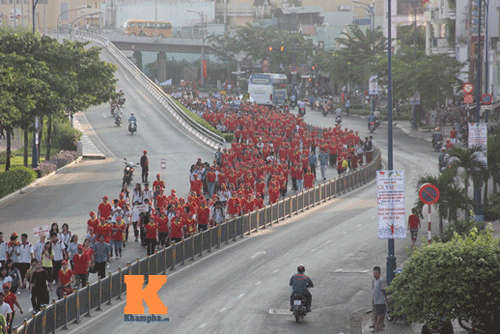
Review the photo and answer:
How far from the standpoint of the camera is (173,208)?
112ft

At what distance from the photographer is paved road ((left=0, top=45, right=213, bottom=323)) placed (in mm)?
40531

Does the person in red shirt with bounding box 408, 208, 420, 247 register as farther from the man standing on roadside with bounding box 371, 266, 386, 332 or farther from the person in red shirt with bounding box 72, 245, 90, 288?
the person in red shirt with bounding box 72, 245, 90, 288

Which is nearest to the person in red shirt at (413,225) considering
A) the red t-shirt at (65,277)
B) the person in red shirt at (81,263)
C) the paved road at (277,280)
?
the paved road at (277,280)

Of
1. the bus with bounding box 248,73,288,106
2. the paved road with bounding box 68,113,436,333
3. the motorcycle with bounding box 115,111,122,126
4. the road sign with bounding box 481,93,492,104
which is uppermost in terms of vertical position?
the bus with bounding box 248,73,288,106

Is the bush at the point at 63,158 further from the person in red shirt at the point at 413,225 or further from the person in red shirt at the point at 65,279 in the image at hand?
the person in red shirt at the point at 65,279

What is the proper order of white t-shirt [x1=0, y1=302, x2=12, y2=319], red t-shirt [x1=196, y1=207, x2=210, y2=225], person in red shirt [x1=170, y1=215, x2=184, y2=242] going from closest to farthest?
white t-shirt [x1=0, y1=302, x2=12, y2=319]
person in red shirt [x1=170, y1=215, x2=184, y2=242]
red t-shirt [x1=196, y1=207, x2=210, y2=225]

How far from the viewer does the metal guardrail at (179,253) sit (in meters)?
24.8

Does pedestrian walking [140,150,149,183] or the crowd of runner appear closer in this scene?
the crowd of runner

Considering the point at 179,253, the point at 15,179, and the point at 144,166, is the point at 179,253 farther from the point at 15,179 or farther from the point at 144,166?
the point at 15,179

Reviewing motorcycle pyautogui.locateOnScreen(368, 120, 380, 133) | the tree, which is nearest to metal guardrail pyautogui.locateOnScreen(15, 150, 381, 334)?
the tree

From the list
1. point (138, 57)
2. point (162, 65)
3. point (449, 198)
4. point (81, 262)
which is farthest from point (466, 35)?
point (138, 57)

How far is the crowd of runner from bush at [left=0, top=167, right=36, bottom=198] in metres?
5.34

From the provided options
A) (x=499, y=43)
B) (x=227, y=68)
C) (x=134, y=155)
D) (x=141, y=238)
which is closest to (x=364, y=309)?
(x=141, y=238)

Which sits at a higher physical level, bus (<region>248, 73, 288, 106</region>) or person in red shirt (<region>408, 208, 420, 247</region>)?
bus (<region>248, 73, 288, 106</region>)
